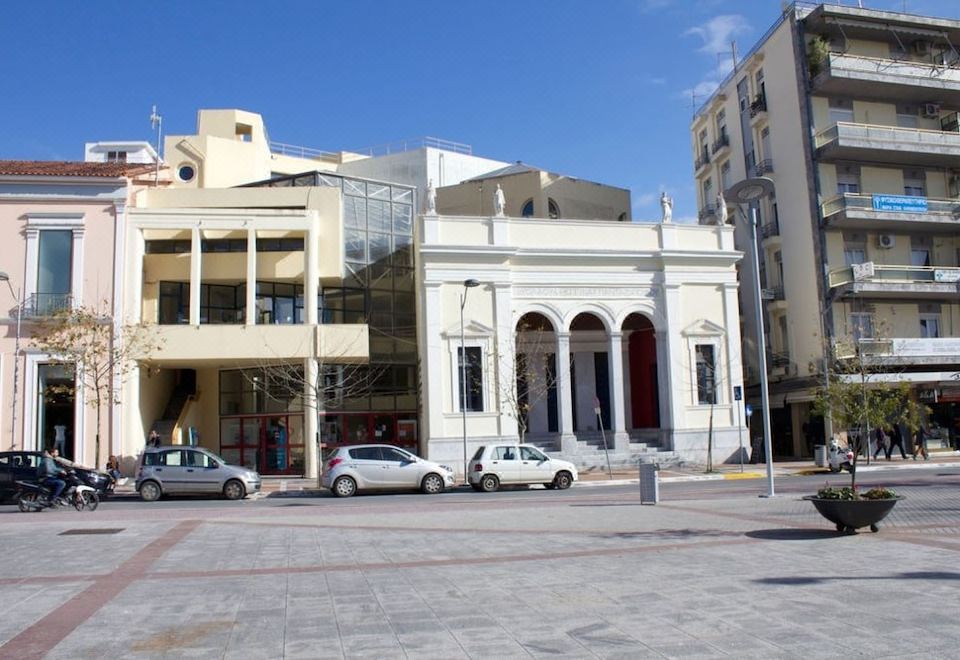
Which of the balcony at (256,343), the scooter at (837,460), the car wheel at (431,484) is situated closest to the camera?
the car wheel at (431,484)

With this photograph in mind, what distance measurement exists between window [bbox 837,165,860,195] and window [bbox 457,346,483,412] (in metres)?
18.9

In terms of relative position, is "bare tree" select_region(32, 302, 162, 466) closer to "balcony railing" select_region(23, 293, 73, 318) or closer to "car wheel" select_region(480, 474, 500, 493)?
"balcony railing" select_region(23, 293, 73, 318)

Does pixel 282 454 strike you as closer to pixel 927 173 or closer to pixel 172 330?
pixel 172 330

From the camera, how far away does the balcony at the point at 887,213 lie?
36.2 metres

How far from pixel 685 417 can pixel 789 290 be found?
9471mm

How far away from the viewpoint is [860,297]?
3675cm

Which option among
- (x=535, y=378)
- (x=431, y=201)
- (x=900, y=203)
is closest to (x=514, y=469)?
(x=535, y=378)

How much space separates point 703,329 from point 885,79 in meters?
14.4

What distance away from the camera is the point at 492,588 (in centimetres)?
884

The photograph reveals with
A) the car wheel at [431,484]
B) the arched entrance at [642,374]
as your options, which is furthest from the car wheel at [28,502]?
the arched entrance at [642,374]

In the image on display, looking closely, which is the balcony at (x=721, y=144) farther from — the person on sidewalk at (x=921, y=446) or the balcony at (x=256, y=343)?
the balcony at (x=256, y=343)

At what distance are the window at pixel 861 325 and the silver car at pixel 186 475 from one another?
26.7 m

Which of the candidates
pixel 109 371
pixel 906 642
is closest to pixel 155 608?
pixel 906 642

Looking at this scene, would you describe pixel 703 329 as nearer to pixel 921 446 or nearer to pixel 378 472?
pixel 921 446
